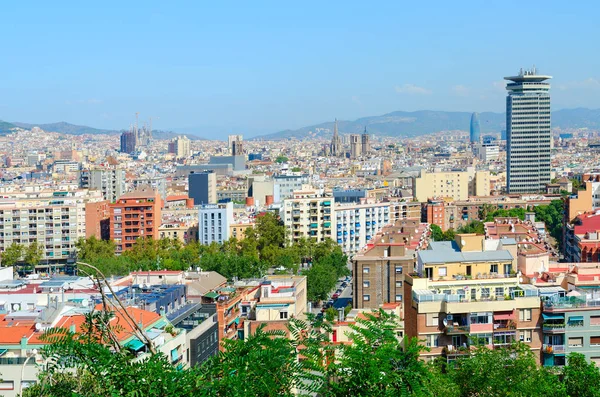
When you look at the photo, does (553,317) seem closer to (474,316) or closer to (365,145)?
(474,316)

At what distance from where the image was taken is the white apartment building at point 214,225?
56.6 metres

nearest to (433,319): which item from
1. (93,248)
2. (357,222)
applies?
(93,248)

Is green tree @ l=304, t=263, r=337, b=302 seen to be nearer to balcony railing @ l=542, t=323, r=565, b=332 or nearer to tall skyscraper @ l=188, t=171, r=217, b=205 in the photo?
balcony railing @ l=542, t=323, r=565, b=332

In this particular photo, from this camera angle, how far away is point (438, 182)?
83.1 m

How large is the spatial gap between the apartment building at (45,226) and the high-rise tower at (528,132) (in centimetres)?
4034

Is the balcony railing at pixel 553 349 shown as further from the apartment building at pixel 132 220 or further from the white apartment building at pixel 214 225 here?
the white apartment building at pixel 214 225

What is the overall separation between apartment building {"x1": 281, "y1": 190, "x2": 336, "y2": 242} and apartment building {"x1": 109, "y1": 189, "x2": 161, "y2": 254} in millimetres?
7324

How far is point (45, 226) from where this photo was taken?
5412 centimetres

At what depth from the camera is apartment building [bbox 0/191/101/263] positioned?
53.6 metres

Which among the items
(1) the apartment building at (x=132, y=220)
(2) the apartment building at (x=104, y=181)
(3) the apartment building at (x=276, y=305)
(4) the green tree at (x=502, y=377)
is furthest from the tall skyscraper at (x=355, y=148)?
(4) the green tree at (x=502, y=377)

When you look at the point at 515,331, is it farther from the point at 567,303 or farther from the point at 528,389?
the point at 528,389

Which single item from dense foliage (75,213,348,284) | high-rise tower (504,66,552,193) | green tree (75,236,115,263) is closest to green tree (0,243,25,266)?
dense foliage (75,213,348,284)

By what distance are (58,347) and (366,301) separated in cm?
2195

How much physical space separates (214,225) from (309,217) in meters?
5.64
